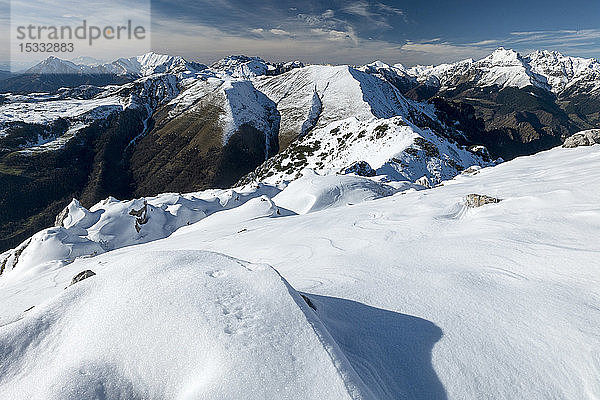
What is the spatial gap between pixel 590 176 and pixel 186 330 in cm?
1840

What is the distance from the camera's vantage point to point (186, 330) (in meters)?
4.49

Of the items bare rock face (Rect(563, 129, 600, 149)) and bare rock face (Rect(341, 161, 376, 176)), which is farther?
bare rock face (Rect(341, 161, 376, 176))

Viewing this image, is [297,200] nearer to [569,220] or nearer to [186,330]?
[569,220]

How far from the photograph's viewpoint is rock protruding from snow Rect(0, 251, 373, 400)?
379 centimetres

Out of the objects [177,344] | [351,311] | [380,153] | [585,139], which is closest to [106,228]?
[177,344]

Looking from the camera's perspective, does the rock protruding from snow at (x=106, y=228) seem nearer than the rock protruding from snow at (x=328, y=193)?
Yes

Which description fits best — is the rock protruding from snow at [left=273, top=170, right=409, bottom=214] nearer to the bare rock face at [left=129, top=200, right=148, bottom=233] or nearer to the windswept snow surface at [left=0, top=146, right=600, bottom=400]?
the bare rock face at [left=129, top=200, right=148, bottom=233]

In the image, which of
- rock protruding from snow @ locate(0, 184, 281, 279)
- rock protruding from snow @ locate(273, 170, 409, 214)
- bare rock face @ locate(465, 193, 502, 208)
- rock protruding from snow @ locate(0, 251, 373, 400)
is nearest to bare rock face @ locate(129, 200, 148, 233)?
rock protruding from snow @ locate(0, 184, 281, 279)

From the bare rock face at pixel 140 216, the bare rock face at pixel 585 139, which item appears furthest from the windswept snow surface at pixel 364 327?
the bare rock face at pixel 140 216

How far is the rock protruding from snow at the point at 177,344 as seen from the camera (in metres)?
3.79

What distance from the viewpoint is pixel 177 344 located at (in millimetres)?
4379

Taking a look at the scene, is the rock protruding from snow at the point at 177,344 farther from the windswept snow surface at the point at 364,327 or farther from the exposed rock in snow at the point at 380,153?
the exposed rock in snow at the point at 380,153

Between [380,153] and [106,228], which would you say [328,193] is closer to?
[106,228]

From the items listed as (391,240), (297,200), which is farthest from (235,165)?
(391,240)
